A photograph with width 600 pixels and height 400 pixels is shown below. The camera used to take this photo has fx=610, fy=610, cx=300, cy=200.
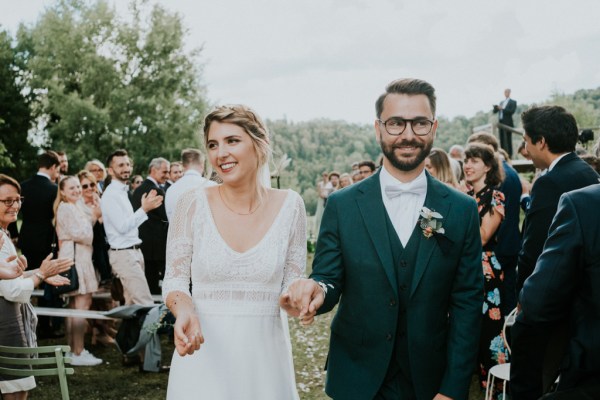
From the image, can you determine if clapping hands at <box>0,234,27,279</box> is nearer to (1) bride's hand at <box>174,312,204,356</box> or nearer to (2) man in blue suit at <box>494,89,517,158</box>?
(1) bride's hand at <box>174,312,204,356</box>

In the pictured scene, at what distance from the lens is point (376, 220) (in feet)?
8.04

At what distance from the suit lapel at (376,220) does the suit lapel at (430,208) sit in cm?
9

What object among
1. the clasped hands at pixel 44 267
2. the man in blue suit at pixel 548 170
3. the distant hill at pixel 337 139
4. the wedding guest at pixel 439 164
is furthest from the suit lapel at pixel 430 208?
the distant hill at pixel 337 139

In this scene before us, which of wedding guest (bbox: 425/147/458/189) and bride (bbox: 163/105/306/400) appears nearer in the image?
bride (bbox: 163/105/306/400)

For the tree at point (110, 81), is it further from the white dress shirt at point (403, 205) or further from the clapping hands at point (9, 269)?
the white dress shirt at point (403, 205)

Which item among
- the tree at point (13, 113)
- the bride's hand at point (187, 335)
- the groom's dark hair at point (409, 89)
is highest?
the tree at point (13, 113)

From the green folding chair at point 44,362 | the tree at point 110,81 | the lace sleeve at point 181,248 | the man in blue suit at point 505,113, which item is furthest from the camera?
the tree at point 110,81

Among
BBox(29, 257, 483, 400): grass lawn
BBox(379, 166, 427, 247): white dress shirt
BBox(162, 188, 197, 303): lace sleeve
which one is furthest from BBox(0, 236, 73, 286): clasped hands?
BBox(379, 166, 427, 247): white dress shirt

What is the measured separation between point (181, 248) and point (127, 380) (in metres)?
4.23

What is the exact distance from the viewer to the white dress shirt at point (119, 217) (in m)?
7.04

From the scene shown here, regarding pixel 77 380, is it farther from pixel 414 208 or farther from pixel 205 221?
pixel 414 208

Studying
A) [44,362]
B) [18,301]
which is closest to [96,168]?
[18,301]

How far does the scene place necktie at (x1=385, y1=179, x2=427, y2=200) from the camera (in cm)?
253

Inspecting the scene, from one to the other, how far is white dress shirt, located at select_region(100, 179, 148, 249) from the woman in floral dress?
379cm
